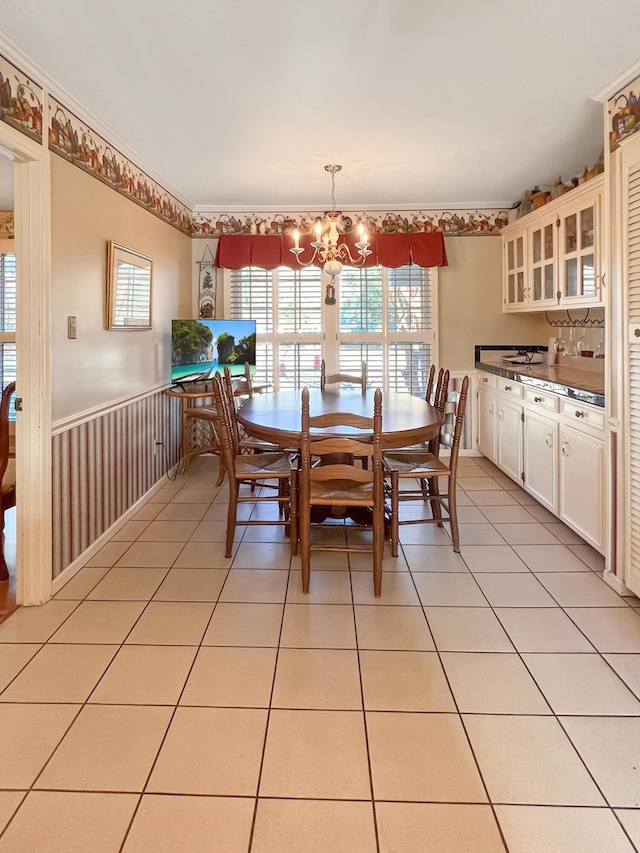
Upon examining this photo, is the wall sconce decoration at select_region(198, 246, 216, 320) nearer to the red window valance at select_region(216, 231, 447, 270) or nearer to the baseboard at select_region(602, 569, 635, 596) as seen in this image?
the red window valance at select_region(216, 231, 447, 270)

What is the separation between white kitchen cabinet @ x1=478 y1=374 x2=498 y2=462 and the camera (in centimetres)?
484

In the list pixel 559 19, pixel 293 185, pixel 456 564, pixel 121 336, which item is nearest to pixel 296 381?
pixel 293 185

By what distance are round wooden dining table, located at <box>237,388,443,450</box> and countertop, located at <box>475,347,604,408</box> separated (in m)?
0.73

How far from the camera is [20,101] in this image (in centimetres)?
238

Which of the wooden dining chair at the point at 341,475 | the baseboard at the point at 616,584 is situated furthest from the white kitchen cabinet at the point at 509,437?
the wooden dining chair at the point at 341,475

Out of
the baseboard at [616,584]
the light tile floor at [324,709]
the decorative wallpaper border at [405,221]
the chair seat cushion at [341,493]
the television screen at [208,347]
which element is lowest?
the light tile floor at [324,709]

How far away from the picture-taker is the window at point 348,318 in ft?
17.5

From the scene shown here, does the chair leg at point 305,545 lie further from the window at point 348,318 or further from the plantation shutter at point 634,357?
the window at point 348,318

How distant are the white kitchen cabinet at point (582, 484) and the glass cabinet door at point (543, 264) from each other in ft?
4.57

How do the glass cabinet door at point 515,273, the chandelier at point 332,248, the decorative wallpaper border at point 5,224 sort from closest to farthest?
1. the chandelier at point 332,248
2. the glass cabinet door at point 515,273
3. the decorative wallpaper border at point 5,224

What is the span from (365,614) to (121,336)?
93.5 inches

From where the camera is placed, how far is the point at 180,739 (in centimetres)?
169

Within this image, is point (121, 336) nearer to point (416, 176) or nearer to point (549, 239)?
point (416, 176)

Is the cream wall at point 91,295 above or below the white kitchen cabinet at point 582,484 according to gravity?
above
